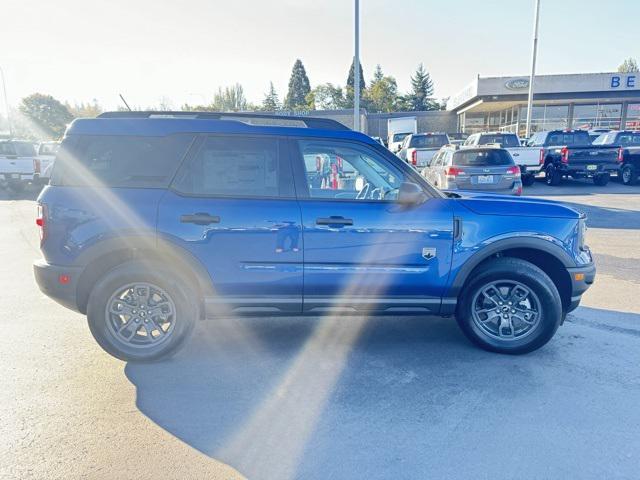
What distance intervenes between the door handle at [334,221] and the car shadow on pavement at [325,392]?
1208 millimetres

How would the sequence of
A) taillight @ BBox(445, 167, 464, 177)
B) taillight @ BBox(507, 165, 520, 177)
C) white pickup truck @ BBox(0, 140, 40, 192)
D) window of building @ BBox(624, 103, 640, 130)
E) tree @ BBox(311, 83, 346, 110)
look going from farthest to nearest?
1. tree @ BBox(311, 83, 346, 110)
2. window of building @ BBox(624, 103, 640, 130)
3. white pickup truck @ BBox(0, 140, 40, 192)
4. taillight @ BBox(445, 167, 464, 177)
5. taillight @ BBox(507, 165, 520, 177)

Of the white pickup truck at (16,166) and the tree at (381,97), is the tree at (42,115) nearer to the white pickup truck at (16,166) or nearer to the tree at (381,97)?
the tree at (381,97)

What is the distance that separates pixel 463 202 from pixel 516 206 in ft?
1.61

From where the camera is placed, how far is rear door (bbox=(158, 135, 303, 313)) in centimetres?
365

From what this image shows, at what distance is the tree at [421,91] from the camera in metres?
84.1

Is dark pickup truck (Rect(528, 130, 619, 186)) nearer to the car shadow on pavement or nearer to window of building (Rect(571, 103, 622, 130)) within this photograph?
the car shadow on pavement

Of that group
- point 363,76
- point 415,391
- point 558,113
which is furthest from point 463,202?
point 363,76

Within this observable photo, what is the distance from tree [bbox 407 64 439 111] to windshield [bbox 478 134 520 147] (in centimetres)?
7007

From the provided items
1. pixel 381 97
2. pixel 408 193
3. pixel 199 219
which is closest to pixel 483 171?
pixel 408 193

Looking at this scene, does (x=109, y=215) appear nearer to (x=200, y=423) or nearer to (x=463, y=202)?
(x=200, y=423)

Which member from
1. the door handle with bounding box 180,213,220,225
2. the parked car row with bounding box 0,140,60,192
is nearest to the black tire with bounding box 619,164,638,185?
the door handle with bounding box 180,213,220,225

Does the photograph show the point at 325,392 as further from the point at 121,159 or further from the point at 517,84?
the point at 517,84

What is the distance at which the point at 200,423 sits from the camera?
3004 millimetres

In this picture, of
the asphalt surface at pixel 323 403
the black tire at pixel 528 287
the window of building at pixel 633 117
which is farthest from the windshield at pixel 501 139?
the window of building at pixel 633 117
